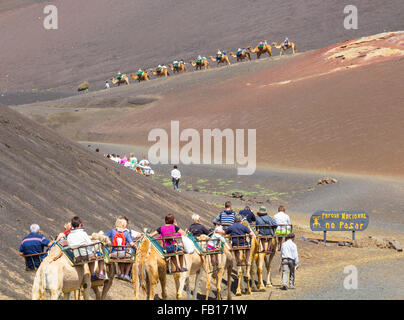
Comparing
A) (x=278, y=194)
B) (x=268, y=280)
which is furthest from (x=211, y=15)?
(x=268, y=280)

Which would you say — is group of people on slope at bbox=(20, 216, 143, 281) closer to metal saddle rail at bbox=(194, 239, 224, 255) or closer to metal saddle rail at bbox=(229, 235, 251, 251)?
metal saddle rail at bbox=(194, 239, 224, 255)

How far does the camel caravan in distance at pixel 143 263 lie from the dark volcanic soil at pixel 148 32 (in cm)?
7028

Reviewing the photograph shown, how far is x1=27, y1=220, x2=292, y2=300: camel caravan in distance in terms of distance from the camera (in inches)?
445

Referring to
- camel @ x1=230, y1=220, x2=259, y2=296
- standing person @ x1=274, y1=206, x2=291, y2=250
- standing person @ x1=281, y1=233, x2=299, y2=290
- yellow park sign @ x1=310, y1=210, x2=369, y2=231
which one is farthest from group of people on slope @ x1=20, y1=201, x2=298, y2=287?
yellow park sign @ x1=310, y1=210, x2=369, y2=231

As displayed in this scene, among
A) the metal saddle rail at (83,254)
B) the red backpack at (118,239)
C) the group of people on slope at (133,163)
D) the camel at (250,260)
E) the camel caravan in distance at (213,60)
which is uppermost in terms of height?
the camel caravan in distance at (213,60)

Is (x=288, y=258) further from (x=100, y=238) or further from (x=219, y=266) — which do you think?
(x=100, y=238)

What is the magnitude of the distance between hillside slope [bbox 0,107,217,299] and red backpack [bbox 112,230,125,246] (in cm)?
187

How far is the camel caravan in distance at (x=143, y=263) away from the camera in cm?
1131

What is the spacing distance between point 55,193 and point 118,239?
24.4 feet

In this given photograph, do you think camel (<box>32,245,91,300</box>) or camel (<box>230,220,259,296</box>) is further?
camel (<box>230,220,259,296</box>)

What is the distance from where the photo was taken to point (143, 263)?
1286cm

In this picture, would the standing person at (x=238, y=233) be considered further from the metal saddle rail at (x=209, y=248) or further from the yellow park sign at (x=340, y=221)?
the yellow park sign at (x=340, y=221)

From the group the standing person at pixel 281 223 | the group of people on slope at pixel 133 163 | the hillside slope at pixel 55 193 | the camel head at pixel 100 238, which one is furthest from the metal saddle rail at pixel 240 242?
the group of people on slope at pixel 133 163
